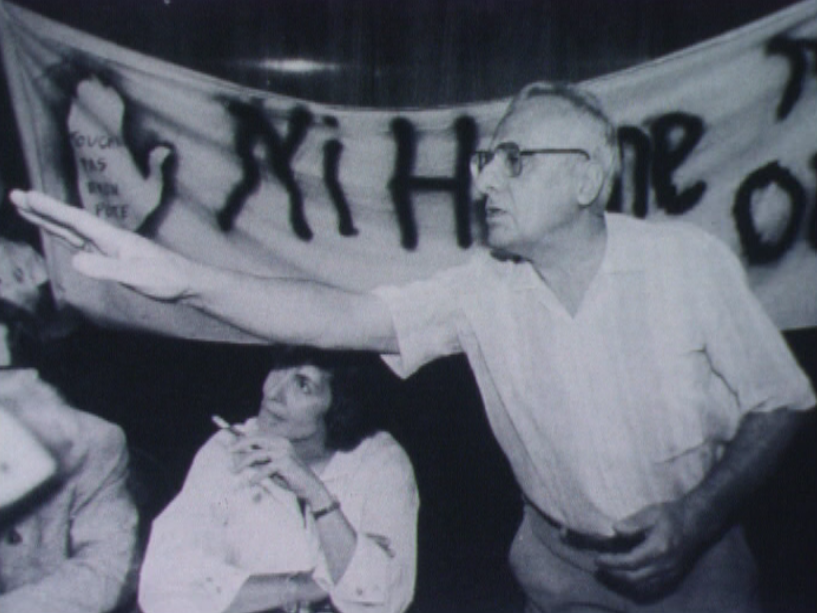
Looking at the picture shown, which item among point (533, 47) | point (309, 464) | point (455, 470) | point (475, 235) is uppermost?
point (533, 47)

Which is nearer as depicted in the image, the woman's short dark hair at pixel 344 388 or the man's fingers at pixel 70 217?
the man's fingers at pixel 70 217

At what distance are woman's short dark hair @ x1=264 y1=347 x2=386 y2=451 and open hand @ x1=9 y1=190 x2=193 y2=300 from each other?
456 millimetres

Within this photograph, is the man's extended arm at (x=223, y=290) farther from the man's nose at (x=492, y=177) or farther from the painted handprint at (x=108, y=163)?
the painted handprint at (x=108, y=163)

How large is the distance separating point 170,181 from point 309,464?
522 millimetres

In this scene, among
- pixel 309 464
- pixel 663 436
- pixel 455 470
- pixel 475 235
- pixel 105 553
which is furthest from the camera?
pixel 455 470

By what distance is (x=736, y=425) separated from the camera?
3.49 feet

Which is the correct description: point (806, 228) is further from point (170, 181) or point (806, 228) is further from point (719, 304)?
point (170, 181)

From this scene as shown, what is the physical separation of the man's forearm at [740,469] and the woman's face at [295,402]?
0.57m

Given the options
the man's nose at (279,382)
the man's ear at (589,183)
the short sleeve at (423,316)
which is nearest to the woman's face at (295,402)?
the man's nose at (279,382)

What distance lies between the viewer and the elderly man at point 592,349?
3.28 feet

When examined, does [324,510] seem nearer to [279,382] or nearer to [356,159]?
[279,382]

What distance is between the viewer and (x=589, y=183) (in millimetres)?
1056

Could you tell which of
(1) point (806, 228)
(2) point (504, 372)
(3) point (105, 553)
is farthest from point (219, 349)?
(1) point (806, 228)

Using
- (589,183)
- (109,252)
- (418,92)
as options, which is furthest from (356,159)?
(109,252)
